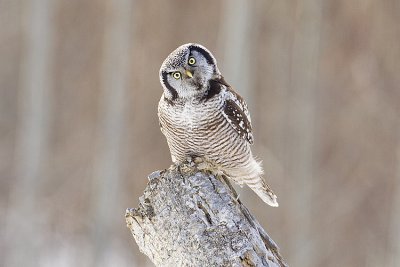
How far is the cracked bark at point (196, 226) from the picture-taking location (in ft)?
9.67

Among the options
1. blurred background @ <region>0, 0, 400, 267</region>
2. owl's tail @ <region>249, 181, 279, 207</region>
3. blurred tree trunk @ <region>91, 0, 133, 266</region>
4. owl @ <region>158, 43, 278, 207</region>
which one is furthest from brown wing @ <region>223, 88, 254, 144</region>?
blurred tree trunk @ <region>91, 0, 133, 266</region>

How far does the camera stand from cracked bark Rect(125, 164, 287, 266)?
9.67 ft

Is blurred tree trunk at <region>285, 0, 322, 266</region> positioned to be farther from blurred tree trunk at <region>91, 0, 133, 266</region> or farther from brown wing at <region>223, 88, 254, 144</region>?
brown wing at <region>223, 88, 254, 144</region>

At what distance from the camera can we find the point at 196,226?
300 centimetres

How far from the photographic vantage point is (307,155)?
49.0 ft

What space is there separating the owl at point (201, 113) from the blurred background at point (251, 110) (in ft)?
25.0

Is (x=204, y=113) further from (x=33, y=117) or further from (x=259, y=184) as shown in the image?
(x=33, y=117)

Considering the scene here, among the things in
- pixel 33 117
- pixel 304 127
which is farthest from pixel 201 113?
pixel 304 127

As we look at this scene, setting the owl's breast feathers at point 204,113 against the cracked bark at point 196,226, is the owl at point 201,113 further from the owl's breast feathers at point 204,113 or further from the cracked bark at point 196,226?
the cracked bark at point 196,226

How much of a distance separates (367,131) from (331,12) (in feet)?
7.92

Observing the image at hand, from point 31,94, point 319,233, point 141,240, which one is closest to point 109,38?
point 31,94

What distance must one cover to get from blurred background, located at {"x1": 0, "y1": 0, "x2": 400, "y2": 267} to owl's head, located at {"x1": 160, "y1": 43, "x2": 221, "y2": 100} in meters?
7.98

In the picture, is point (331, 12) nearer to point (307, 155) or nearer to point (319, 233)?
point (307, 155)

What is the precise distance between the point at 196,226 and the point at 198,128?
2.26 m
